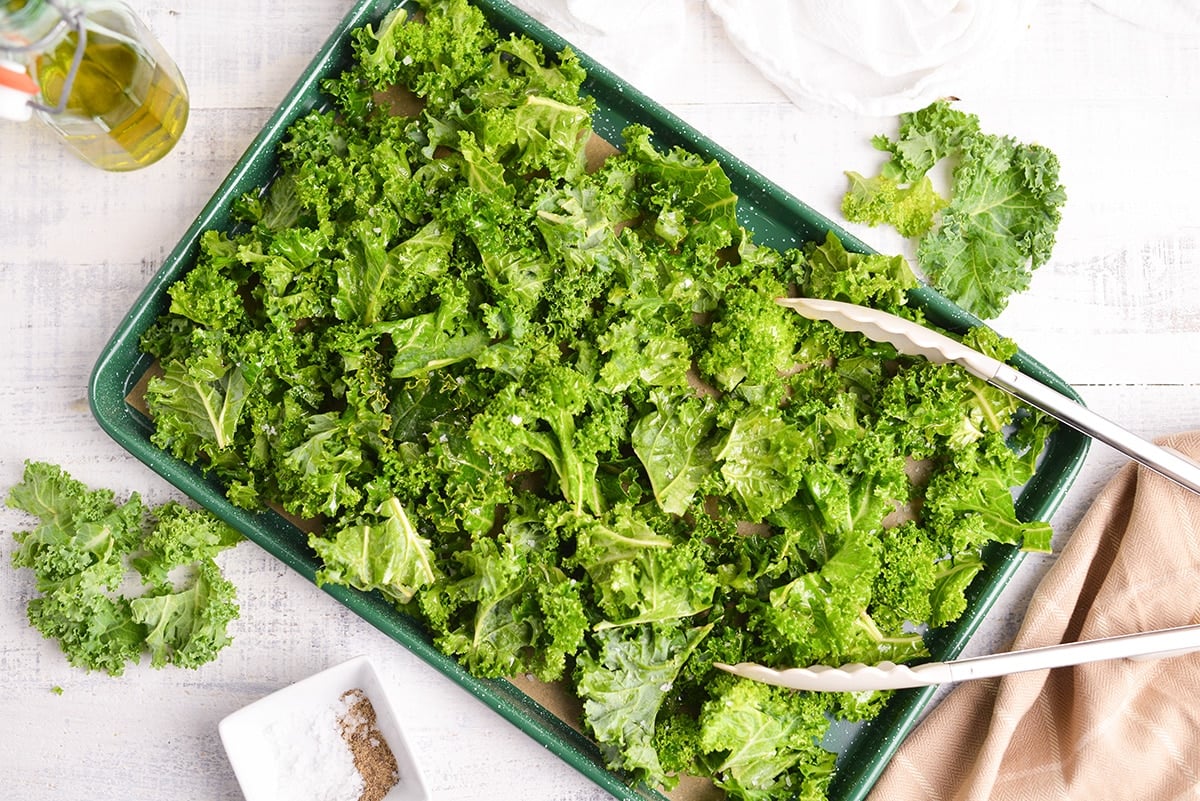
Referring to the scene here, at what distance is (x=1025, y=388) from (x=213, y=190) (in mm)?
2555

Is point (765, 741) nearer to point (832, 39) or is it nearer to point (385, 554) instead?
point (385, 554)


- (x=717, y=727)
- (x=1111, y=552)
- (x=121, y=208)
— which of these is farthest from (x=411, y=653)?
(x=1111, y=552)

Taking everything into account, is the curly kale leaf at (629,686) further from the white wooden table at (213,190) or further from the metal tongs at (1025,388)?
the metal tongs at (1025,388)

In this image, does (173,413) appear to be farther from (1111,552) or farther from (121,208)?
(1111,552)

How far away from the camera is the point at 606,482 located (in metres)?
2.90

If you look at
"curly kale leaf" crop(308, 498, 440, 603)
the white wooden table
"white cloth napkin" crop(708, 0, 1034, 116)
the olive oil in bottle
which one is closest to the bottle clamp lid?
the olive oil in bottle

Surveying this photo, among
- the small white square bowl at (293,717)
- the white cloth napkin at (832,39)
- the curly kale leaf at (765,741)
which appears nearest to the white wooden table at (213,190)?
the white cloth napkin at (832,39)

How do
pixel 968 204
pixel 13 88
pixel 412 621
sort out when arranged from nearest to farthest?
pixel 13 88 → pixel 412 621 → pixel 968 204

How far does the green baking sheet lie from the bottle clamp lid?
0.60 m

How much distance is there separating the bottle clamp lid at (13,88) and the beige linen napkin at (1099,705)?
9.97 feet

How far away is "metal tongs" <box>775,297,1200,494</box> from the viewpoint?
278 cm

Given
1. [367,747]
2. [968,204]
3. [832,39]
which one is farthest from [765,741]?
[832,39]

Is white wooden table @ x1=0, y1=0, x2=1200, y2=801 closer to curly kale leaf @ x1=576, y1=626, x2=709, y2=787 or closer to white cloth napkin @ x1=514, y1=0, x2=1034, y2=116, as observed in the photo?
white cloth napkin @ x1=514, y1=0, x2=1034, y2=116

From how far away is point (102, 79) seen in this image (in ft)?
8.58
